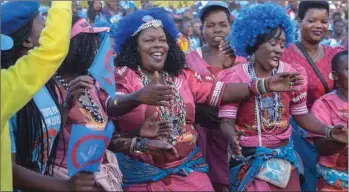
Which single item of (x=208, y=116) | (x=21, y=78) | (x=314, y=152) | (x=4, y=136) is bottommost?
(x=314, y=152)

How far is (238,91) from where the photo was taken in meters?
4.93

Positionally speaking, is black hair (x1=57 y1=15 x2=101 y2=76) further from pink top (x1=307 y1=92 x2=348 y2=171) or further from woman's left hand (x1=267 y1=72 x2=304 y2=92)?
pink top (x1=307 y1=92 x2=348 y2=171)

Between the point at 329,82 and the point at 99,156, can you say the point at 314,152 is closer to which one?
the point at 329,82

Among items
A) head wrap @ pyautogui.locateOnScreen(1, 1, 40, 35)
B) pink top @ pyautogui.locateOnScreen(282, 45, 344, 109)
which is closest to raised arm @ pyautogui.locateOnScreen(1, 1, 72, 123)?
head wrap @ pyautogui.locateOnScreen(1, 1, 40, 35)

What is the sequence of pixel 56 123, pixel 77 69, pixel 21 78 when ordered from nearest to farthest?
pixel 21 78 < pixel 56 123 < pixel 77 69

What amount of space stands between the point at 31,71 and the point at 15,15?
2.22 feet

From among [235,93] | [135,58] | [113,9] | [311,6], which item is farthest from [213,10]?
[113,9]

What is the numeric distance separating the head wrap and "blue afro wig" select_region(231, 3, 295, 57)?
2010mm

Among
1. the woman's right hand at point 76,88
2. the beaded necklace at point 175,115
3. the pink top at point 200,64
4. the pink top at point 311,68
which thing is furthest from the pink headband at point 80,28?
the pink top at point 311,68

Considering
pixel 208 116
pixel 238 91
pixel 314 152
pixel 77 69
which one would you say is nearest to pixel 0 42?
pixel 77 69

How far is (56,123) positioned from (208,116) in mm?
1836

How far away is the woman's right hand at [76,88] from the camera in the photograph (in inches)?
161

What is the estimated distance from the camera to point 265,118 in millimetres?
4938

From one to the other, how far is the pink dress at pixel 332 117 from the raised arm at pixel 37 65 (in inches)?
112
